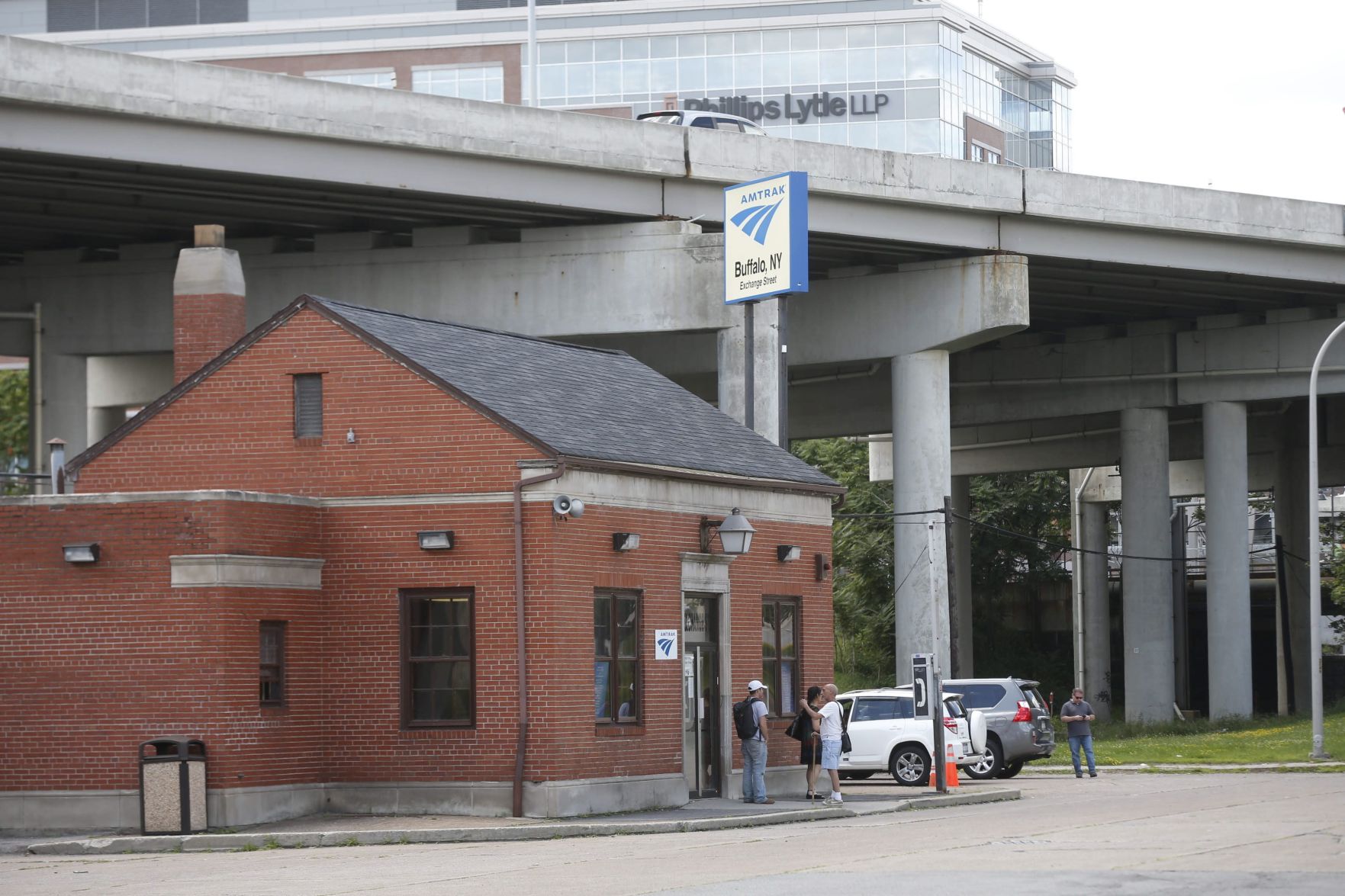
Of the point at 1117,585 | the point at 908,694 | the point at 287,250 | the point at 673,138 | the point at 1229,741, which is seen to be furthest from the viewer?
the point at 1117,585

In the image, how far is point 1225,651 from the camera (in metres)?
50.6

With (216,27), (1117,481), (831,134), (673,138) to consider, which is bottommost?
(1117,481)

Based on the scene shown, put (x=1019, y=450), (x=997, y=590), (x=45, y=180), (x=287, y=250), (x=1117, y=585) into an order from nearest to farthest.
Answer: (x=45, y=180), (x=287, y=250), (x=1019, y=450), (x=997, y=590), (x=1117, y=585)

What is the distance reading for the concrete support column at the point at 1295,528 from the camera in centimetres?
6209

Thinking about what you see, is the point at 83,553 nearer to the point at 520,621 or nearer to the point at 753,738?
the point at 520,621

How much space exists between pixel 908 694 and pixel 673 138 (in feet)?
39.6

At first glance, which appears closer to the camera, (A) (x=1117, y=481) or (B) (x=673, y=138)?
(B) (x=673, y=138)

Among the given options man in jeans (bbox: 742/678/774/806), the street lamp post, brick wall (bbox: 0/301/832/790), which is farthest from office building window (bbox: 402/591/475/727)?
the street lamp post

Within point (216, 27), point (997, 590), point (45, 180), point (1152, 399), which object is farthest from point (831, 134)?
point (45, 180)

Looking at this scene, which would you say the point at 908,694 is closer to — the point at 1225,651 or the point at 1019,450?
the point at 1225,651

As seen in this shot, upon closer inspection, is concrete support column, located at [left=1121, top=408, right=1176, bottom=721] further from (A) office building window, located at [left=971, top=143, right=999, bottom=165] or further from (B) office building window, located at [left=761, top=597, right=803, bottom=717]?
(A) office building window, located at [left=971, top=143, right=999, bottom=165]

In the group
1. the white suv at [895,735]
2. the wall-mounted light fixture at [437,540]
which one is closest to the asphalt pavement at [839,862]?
the wall-mounted light fixture at [437,540]

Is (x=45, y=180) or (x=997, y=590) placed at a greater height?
(x=45, y=180)

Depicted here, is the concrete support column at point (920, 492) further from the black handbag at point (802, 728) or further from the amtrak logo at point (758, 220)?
the black handbag at point (802, 728)
